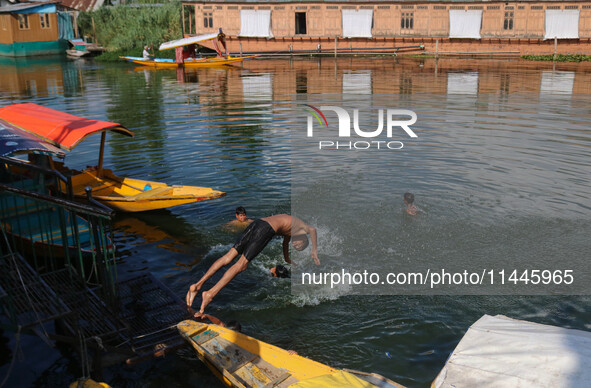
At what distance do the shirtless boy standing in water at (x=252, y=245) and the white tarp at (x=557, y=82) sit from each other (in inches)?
1038

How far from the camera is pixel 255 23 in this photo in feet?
186

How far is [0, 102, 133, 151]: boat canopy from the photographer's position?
1340cm

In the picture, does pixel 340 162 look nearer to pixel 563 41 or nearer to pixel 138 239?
pixel 138 239

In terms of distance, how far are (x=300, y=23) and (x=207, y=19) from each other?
11.6 metres

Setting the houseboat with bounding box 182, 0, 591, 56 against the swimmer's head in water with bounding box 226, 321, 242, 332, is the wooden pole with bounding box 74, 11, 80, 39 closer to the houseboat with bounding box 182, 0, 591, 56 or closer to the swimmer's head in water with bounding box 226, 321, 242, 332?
the houseboat with bounding box 182, 0, 591, 56

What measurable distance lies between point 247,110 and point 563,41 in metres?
40.1

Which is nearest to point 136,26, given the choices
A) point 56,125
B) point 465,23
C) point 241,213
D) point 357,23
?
point 357,23

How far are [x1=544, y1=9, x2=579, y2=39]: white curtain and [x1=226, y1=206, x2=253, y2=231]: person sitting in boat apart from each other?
163ft

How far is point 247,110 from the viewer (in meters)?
27.6

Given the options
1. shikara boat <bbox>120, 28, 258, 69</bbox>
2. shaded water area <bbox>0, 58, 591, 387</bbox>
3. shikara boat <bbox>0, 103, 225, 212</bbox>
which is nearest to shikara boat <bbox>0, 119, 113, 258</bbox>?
shikara boat <bbox>0, 103, 225, 212</bbox>

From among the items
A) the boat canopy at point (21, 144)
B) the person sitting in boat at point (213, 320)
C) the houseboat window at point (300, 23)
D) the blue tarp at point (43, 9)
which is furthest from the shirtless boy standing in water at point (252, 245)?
the blue tarp at point (43, 9)

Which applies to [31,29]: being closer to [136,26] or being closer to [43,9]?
[43,9]

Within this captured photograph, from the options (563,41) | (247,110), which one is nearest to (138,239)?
(247,110)

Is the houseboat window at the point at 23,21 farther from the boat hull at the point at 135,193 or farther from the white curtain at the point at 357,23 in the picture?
the boat hull at the point at 135,193
